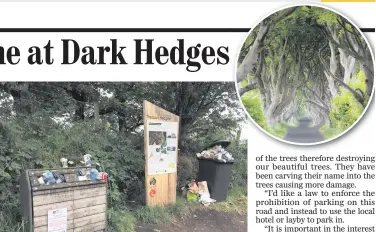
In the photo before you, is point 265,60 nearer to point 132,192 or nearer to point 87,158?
point 87,158

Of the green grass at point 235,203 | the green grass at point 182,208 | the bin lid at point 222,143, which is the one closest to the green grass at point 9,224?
the green grass at point 182,208

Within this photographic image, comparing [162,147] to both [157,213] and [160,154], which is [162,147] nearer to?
[160,154]

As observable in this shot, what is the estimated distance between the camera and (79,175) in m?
4.00

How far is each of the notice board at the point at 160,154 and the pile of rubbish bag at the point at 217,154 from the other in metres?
0.49

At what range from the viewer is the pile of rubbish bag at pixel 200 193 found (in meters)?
5.90

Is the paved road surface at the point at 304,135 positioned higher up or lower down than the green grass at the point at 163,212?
higher up

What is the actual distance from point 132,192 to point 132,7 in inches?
120

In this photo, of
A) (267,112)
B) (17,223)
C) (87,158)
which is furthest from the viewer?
(87,158)

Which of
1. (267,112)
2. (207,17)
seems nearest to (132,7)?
(207,17)

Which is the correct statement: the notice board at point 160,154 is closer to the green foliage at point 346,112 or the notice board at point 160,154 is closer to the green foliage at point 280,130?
the green foliage at point 280,130

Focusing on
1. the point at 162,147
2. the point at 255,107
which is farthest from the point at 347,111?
the point at 162,147

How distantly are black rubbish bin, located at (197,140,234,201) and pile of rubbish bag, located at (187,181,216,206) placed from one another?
84 millimetres

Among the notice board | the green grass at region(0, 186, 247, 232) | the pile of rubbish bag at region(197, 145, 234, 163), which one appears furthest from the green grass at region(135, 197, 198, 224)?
the pile of rubbish bag at region(197, 145, 234, 163)

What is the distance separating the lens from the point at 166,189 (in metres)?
5.64
